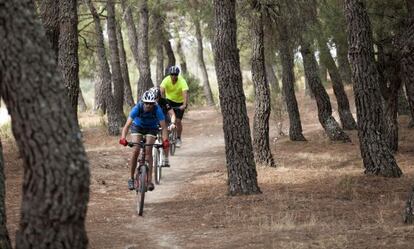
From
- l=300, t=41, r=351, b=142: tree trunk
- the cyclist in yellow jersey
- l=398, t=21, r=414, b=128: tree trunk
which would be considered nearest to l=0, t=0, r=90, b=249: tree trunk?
l=398, t=21, r=414, b=128: tree trunk

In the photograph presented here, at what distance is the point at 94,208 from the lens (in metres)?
11.2

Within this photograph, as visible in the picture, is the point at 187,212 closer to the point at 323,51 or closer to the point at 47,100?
the point at 47,100

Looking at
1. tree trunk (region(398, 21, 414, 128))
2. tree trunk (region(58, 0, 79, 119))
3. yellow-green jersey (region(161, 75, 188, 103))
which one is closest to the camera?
tree trunk (region(398, 21, 414, 128))

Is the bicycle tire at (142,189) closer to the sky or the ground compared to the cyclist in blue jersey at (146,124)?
closer to the ground

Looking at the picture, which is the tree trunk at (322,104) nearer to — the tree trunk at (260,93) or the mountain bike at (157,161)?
the tree trunk at (260,93)

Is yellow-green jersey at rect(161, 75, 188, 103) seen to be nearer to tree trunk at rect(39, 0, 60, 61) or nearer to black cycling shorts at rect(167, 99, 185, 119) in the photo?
black cycling shorts at rect(167, 99, 185, 119)

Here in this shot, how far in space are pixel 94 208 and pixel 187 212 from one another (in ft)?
5.88

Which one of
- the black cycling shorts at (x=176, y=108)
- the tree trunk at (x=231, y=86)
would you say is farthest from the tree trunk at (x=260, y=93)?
the tree trunk at (x=231, y=86)

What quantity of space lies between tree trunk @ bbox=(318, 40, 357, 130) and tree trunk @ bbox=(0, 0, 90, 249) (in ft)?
43.6

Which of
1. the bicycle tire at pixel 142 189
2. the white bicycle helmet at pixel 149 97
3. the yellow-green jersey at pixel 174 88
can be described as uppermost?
the yellow-green jersey at pixel 174 88

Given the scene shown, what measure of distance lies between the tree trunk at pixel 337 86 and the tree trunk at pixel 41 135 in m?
13.3

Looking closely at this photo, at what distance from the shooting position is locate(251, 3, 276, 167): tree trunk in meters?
14.6

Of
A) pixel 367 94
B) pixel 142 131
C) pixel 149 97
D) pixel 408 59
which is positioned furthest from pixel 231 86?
pixel 367 94

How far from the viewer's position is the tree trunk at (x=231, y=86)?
11.1 meters
